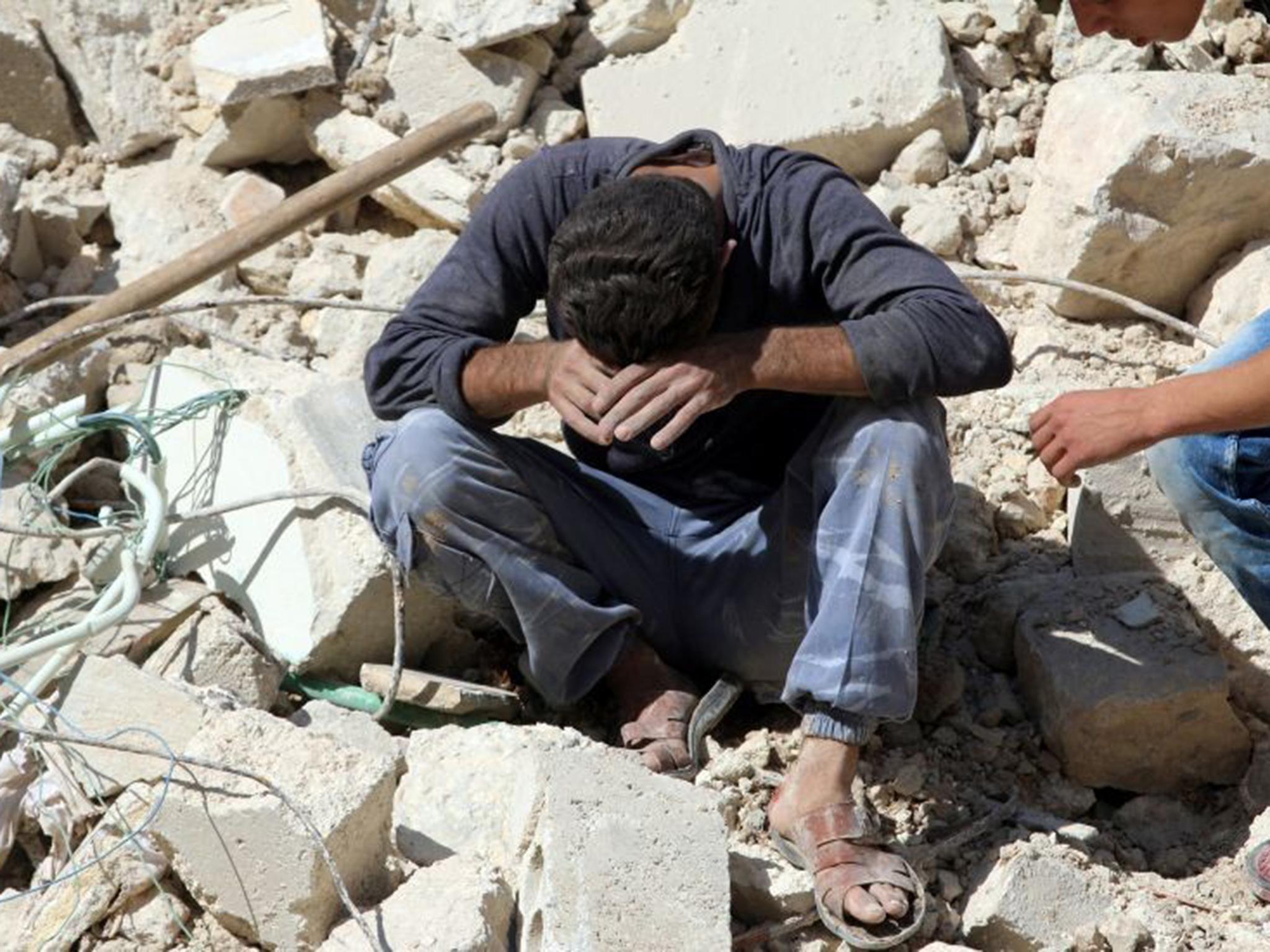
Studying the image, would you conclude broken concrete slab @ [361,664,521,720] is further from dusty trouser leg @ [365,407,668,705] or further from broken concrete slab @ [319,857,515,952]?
broken concrete slab @ [319,857,515,952]

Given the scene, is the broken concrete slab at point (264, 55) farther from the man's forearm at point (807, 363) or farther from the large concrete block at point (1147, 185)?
the man's forearm at point (807, 363)

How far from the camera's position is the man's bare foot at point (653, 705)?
404 centimetres

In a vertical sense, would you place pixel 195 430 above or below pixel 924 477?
below

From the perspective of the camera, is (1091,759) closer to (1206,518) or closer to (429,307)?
(1206,518)

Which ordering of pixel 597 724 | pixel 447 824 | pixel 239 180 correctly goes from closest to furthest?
pixel 447 824, pixel 597 724, pixel 239 180

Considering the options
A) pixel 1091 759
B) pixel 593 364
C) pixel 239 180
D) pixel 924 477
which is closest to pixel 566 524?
pixel 593 364

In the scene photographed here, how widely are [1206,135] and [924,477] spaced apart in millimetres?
1579

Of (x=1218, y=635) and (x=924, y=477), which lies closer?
(x=924, y=477)

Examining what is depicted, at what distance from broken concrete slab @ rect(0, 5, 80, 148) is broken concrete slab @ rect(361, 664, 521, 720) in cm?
216

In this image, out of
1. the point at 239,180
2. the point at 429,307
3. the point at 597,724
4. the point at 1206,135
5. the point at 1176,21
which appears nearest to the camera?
the point at 1176,21

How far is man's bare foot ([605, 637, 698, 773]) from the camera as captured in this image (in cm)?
404

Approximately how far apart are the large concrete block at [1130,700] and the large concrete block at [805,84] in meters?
1.57

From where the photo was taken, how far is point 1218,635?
4.37 metres

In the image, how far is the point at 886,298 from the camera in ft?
12.5
